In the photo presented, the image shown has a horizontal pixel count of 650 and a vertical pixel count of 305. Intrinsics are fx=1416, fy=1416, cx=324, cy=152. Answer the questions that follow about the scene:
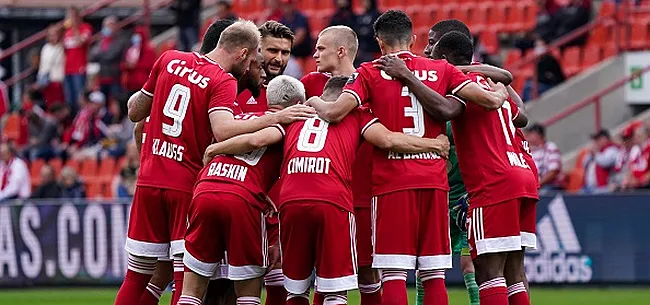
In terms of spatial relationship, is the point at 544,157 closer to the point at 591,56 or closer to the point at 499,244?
the point at 591,56

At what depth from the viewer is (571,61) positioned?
2227 centimetres

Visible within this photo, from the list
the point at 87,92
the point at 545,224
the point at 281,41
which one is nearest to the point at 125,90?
the point at 87,92

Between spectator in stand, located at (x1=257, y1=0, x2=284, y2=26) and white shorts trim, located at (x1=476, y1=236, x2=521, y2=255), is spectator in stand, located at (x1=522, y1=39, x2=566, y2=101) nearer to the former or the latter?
spectator in stand, located at (x1=257, y1=0, x2=284, y2=26)

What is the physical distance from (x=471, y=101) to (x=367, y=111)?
75 centimetres

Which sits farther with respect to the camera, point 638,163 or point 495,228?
point 638,163

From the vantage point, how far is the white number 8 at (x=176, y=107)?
10.3 m

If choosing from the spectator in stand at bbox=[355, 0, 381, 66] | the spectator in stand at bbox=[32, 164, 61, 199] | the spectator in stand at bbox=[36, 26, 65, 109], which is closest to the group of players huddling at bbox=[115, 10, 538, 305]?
the spectator in stand at bbox=[32, 164, 61, 199]

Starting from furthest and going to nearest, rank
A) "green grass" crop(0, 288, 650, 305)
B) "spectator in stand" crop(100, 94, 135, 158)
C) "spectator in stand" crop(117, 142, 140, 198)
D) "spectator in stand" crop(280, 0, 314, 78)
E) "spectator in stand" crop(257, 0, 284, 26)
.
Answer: "spectator in stand" crop(100, 94, 135, 158)
"spectator in stand" crop(257, 0, 284, 26)
"spectator in stand" crop(280, 0, 314, 78)
"spectator in stand" crop(117, 142, 140, 198)
"green grass" crop(0, 288, 650, 305)

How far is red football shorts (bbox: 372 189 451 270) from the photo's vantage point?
9883 millimetres

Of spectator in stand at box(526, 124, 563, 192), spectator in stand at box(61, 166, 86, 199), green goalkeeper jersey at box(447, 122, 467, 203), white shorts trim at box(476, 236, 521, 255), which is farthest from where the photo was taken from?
spectator in stand at box(61, 166, 86, 199)

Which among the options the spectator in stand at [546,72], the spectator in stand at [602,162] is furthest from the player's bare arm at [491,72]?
the spectator in stand at [546,72]

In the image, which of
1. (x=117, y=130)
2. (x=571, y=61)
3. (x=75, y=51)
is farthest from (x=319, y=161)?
(x=75, y=51)

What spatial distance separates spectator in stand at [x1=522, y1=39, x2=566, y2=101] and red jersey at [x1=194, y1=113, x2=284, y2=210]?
39.2 ft

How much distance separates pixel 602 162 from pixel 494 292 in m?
9.31
